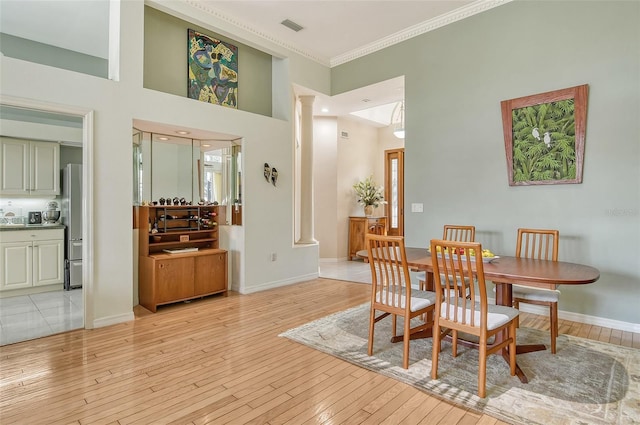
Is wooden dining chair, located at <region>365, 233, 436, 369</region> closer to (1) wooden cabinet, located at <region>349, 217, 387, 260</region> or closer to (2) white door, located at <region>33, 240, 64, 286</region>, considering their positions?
(1) wooden cabinet, located at <region>349, 217, 387, 260</region>

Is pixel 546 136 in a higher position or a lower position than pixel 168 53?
lower

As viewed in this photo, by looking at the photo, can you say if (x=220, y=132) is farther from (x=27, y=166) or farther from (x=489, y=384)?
(x=489, y=384)

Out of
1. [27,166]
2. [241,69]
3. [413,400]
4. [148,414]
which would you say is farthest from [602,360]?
[27,166]

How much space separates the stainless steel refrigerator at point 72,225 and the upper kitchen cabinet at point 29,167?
8.8 inches

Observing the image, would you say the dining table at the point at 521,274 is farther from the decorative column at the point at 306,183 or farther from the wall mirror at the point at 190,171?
the decorative column at the point at 306,183

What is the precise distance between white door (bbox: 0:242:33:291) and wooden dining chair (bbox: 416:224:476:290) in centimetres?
525

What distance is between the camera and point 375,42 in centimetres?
527

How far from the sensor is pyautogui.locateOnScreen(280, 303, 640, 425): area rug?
2000 mm

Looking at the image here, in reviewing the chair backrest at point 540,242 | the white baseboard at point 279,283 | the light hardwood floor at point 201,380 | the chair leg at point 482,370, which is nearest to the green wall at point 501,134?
the chair backrest at point 540,242

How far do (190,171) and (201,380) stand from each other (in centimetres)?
313

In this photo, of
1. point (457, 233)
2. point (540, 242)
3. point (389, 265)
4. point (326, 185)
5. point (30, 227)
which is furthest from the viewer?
point (326, 185)

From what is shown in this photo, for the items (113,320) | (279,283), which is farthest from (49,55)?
(279,283)

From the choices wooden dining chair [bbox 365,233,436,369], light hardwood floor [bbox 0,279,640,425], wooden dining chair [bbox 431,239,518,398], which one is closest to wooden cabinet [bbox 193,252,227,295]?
light hardwood floor [bbox 0,279,640,425]

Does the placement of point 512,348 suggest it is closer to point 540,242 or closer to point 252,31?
point 540,242
